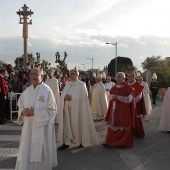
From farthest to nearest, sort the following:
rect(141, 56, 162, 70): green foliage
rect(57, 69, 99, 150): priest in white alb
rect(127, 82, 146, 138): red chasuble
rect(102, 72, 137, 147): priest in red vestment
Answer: rect(141, 56, 162, 70): green foliage < rect(127, 82, 146, 138): red chasuble < rect(102, 72, 137, 147): priest in red vestment < rect(57, 69, 99, 150): priest in white alb

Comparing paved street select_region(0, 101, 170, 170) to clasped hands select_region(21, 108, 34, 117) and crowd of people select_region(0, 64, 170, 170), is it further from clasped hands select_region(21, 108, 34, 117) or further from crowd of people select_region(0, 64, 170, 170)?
clasped hands select_region(21, 108, 34, 117)

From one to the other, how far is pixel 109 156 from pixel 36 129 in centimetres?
250

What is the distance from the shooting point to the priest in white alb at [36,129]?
5527mm

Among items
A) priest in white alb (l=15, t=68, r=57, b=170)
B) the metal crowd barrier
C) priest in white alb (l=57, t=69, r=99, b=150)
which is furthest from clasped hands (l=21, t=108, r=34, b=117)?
the metal crowd barrier

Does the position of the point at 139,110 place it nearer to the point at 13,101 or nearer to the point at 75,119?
the point at 75,119

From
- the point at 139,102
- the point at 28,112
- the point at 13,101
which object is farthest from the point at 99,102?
the point at 28,112

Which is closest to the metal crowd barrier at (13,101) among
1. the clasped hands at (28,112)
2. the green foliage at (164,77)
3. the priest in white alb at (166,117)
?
the priest in white alb at (166,117)

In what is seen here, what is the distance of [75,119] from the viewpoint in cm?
819

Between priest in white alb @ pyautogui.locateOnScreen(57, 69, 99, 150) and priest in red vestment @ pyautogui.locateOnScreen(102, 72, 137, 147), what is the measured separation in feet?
1.82

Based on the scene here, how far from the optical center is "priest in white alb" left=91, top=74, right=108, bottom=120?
14.2m

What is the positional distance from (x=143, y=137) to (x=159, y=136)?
0.60 meters

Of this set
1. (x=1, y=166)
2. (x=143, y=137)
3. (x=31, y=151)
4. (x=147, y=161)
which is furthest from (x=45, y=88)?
(x=143, y=137)

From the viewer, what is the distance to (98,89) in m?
14.7

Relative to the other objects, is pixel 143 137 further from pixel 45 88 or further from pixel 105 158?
pixel 45 88
